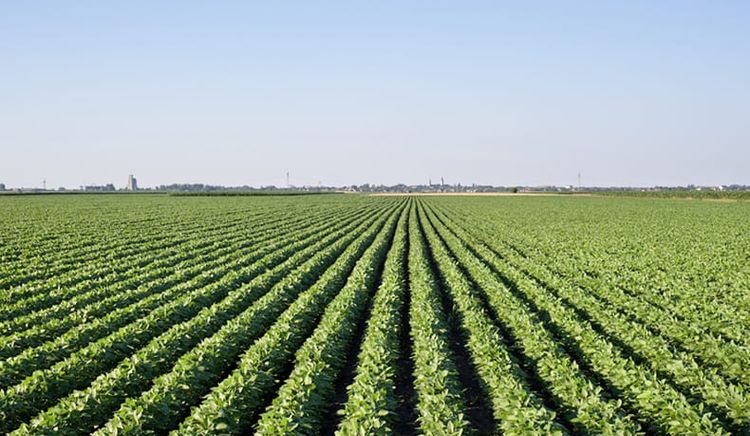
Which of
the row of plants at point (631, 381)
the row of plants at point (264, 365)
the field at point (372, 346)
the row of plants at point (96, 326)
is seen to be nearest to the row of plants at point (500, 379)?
the field at point (372, 346)

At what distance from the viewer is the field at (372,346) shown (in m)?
6.86

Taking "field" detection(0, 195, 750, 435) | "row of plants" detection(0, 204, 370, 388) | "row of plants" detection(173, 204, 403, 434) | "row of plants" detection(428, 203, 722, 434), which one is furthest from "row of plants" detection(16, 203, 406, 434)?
"row of plants" detection(428, 203, 722, 434)

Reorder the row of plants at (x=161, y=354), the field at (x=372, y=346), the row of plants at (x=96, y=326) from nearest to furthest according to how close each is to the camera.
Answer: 1. the row of plants at (x=161, y=354)
2. the field at (x=372, y=346)
3. the row of plants at (x=96, y=326)

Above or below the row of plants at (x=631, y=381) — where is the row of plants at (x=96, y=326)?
above

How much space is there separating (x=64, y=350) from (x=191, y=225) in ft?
93.3

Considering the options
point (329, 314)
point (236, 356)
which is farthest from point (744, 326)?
point (236, 356)

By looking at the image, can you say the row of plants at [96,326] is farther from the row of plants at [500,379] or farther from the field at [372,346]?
the row of plants at [500,379]

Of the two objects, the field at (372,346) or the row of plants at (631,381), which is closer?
the row of plants at (631,381)

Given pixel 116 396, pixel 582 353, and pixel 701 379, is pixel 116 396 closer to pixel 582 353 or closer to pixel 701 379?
pixel 582 353

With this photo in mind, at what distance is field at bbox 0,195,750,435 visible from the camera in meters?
6.86

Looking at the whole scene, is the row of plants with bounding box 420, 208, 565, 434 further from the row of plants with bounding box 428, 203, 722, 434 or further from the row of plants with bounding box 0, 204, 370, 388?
the row of plants with bounding box 0, 204, 370, 388

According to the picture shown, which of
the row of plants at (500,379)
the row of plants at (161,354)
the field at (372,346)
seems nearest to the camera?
the row of plants at (500,379)

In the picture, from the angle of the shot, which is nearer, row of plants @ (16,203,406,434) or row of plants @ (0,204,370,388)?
row of plants @ (16,203,406,434)

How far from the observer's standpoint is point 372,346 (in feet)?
30.7
